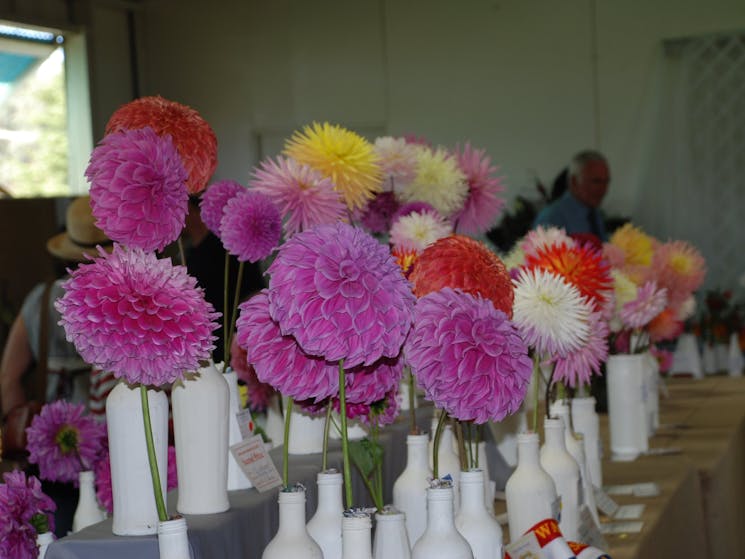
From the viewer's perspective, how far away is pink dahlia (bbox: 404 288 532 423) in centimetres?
106

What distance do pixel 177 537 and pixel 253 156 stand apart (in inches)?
297

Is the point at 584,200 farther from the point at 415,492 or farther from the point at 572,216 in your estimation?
the point at 415,492

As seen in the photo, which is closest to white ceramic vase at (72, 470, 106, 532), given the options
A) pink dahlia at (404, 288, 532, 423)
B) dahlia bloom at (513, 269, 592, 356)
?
dahlia bloom at (513, 269, 592, 356)

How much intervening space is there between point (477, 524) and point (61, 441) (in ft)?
2.70

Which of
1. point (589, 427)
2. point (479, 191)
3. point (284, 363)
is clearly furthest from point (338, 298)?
point (589, 427)

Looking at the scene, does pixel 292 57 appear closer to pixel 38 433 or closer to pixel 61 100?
pixel 61 100

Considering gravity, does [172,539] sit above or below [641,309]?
below

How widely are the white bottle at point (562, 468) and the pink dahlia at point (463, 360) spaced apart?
686 mm

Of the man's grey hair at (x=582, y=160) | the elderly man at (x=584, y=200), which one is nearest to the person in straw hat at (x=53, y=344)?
the elderly man at (x=584, y=200)

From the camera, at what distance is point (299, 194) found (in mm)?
1506

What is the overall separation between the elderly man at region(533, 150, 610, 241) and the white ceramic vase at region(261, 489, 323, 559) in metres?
3.78

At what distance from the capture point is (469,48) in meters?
7.75

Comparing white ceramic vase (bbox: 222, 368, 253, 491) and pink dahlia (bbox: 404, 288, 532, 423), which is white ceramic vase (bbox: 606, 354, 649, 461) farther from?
pink dahlia (bbox: 404, 288, 532, 423)

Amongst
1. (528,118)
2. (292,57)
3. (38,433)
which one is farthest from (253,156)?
(38,433)
